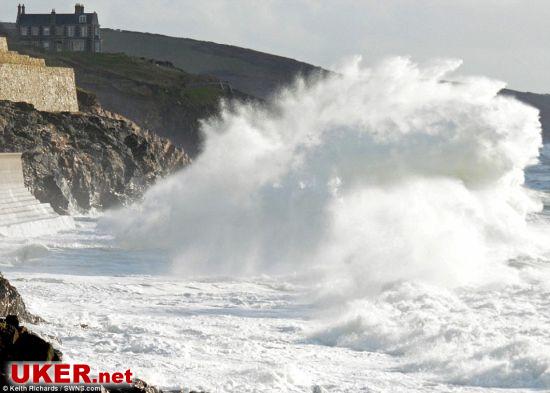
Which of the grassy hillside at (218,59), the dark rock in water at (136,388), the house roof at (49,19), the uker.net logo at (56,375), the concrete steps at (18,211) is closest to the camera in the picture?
the uker.net logo at (56,375)

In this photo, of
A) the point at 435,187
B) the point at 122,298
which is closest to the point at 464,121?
the point at 435,187

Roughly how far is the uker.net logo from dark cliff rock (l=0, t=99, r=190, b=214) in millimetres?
20610

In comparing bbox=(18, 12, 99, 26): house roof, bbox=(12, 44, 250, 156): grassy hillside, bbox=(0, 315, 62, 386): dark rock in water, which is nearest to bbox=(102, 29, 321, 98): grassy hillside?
bbox=(18, 12, 99, 26): house roof

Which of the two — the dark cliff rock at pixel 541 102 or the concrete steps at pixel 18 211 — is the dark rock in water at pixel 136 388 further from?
the dark cliff rock at pixel 541 102

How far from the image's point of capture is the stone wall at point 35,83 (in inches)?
1340

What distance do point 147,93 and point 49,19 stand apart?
16.1 metres

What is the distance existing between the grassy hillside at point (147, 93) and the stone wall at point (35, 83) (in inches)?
536

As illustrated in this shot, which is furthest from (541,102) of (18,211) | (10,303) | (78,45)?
(10,303)

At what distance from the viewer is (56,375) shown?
28.0ft

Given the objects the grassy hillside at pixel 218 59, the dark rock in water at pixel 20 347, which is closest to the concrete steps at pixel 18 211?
the dark rock in water at pixel 20 347

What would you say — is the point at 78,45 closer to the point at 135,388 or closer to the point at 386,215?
the point at 386,215

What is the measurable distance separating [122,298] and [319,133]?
10024 mm

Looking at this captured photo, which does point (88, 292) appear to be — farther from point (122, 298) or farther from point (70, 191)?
point (70, 191)

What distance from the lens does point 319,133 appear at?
23.9 metres
